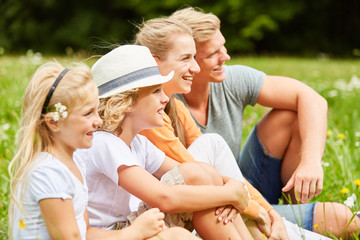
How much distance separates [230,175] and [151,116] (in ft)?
1.94

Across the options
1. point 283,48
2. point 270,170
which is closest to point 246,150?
point 270,170

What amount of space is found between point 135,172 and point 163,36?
0.83m

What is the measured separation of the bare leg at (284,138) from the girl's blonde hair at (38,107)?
151cm

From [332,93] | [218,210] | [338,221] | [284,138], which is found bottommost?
[332,93]

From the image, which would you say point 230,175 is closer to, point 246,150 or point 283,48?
point 246,150

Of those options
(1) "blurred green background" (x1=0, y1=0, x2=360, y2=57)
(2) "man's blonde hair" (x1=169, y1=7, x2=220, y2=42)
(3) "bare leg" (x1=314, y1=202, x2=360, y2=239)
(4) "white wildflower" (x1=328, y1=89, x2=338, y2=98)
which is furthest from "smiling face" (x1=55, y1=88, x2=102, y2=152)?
(1) "blurred green background" (x1=0, y1=0, x2=360, y2=57)

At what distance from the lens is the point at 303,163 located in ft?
8.55

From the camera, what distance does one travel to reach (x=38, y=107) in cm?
166

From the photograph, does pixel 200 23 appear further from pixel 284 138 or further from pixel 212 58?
pixel 284 138

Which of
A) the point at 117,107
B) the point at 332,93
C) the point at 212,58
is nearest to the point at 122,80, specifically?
the point at 117,107

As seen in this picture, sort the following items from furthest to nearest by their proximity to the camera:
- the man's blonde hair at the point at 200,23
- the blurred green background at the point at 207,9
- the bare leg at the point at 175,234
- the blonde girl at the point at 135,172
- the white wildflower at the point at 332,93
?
the blurred green background at the point at 207,9 → the white wildflower at the point at 332,93 → the man's blonde hair at the point at 200,23 → the blonde girl at the point at 135,172 → the bare leg at the point at 175,234

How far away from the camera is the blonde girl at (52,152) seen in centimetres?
163

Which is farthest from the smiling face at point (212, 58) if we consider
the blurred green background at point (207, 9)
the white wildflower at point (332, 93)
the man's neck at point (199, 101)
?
the blurred green background at point (207, 9)

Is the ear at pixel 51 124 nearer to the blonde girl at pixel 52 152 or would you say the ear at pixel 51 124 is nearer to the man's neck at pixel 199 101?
the blonde girl at pixel 52 152
